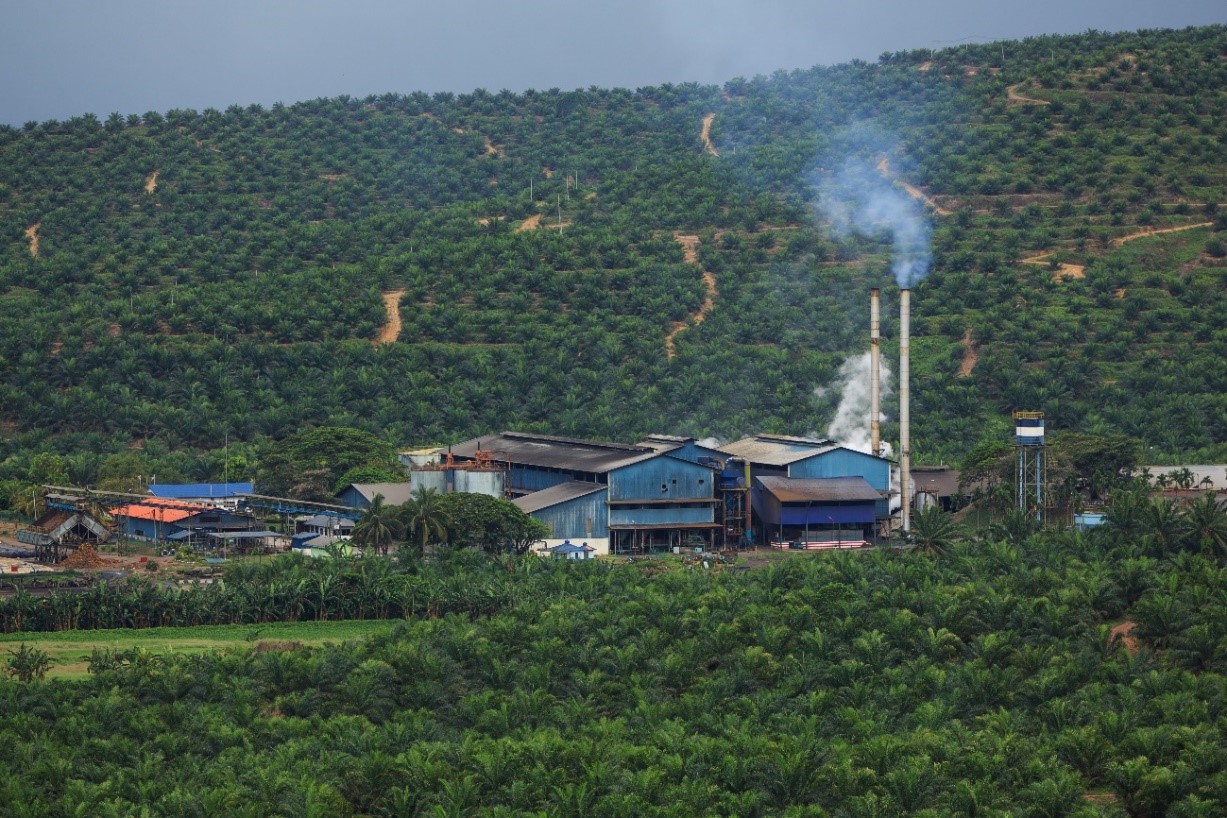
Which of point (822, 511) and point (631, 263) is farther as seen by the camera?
point (631, 263)

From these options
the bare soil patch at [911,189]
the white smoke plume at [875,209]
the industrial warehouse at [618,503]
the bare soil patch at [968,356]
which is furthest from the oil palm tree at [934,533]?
the bare soil patch at [911,189]

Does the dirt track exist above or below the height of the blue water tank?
above

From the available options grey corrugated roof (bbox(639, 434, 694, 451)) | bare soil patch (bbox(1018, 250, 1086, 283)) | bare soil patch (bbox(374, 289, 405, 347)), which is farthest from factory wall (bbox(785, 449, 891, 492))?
bare soil patch (bbox(1018, 250, 1086, 283))

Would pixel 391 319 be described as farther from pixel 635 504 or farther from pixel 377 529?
pixel 377 529

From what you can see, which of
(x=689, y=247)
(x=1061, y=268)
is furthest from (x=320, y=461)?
(x=1061, y=268)

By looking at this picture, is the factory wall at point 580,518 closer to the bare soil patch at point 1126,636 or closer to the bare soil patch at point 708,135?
the bare soil patch at point 1126,636

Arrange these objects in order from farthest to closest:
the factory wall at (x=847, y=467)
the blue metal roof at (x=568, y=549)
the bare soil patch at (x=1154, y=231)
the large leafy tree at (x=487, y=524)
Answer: the bare soil patch at (x=1154, y=231) → the factory wall at (x=847, y=467) → the blue metal roof at (x=568, y=549) → the large leafy tree at (x=487, y=524)

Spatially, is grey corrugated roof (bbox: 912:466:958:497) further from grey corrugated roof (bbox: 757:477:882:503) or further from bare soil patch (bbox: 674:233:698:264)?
bare soil patch (bbox: 674:233:698:264)
